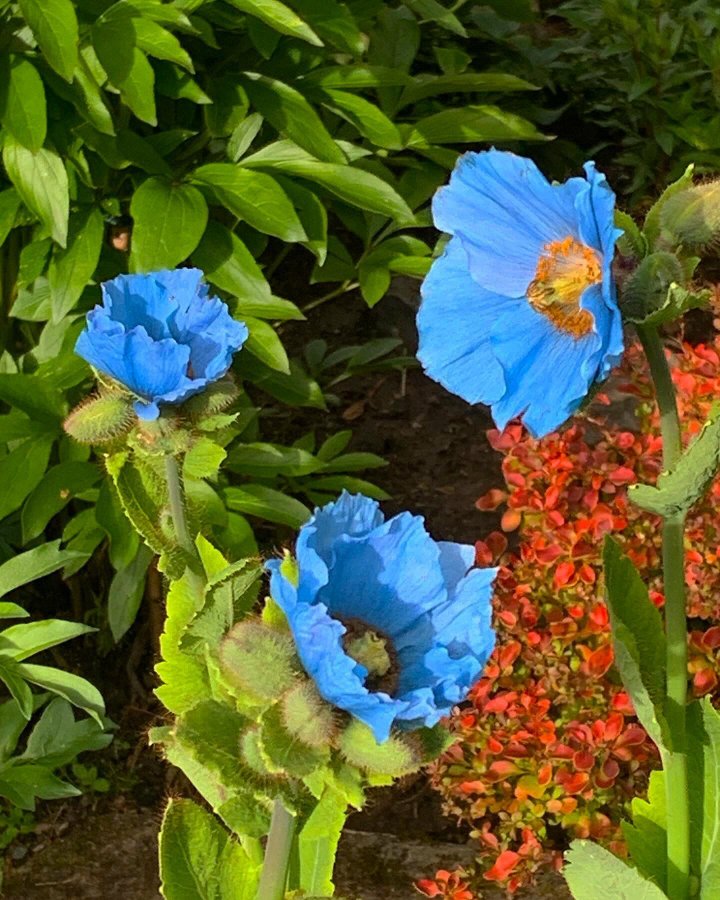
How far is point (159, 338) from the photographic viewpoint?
0.65 m

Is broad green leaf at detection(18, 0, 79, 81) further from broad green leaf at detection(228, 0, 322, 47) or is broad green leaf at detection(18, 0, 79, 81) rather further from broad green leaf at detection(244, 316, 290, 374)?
broad green leaf at detection(244, 316, 290, 374)

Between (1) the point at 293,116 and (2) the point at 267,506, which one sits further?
(2) the point at 267,506

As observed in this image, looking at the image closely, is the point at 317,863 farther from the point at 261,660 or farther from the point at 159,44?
the point at 159,44

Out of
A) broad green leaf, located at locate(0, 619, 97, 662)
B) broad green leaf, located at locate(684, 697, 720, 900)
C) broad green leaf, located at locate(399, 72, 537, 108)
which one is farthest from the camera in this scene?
broad green leaf, located at locate(399, 72, 537, 108)

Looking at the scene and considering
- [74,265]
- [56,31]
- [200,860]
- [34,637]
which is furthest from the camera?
[74,265]

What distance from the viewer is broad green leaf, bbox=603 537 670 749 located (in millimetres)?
757

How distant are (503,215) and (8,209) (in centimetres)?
84

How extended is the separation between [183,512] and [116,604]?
81cm

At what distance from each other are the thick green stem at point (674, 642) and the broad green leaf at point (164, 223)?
648mm

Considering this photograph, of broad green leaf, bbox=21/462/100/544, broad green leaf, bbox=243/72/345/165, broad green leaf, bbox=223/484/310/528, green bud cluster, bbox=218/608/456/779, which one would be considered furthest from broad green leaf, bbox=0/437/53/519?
green bud cluster, bbox=218/608/456/779

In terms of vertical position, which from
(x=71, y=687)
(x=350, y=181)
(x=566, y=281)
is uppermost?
(x=566, y=281)

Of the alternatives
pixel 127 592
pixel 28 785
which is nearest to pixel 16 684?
pixel 28 785

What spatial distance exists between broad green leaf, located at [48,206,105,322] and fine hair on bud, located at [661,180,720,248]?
784 millimetres

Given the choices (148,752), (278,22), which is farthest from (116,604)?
(278,22)
